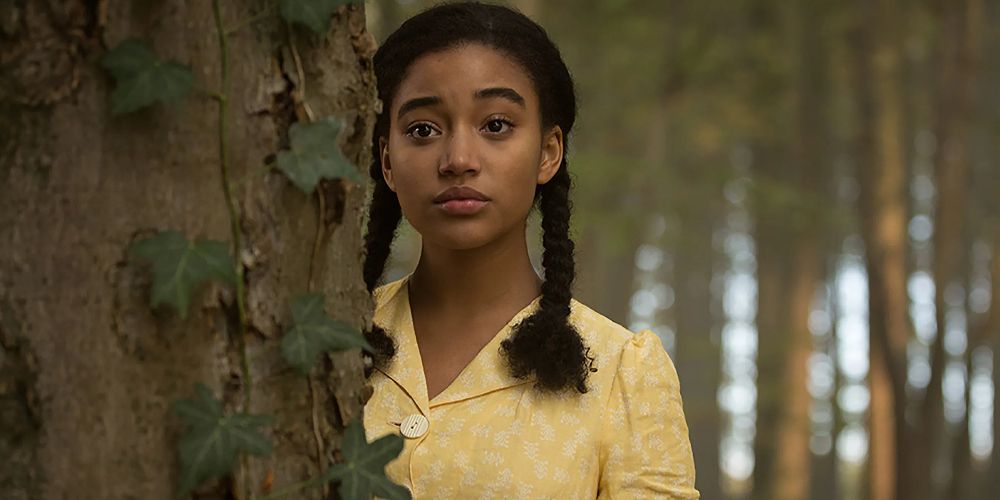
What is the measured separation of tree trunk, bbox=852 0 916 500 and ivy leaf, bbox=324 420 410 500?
8.63 m

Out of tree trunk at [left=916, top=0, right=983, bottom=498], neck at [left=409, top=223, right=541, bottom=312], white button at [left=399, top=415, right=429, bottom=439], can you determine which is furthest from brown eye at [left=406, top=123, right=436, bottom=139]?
tree trunk at [left=916, top=0, right=983, bottom=498]

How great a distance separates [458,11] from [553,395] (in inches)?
28.2

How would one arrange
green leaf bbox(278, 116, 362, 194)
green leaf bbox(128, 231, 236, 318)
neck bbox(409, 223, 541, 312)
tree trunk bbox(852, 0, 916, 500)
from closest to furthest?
green leaf bbox(128, 231, 236, 318) < green leaf bbox(278, 116, 362, 194) < neck bbox(409, 223, 541, 312) < tree trunk bbox(852, 0, 916, 500)

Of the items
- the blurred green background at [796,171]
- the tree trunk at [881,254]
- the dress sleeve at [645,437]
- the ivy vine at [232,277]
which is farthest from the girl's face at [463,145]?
the tree trunk at [881,254]

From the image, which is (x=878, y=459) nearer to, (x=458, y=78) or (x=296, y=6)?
(x=458, y=78)

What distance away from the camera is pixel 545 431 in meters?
2.04

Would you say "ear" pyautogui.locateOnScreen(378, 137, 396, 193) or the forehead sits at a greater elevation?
the forehead

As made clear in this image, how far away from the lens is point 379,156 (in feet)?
7.85

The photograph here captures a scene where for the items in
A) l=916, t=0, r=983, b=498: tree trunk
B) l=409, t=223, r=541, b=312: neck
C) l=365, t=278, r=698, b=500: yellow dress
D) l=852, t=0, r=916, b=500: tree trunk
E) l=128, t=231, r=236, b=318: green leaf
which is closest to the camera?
l=128, t=231, r=236, b=318: green leaf

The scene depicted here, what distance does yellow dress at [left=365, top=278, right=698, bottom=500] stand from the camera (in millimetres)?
2012

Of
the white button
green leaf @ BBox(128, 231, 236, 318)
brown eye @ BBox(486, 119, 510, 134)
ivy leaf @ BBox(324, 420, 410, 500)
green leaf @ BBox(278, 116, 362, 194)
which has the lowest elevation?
ivy leaf @ BBox(324, 420, 410, 500)

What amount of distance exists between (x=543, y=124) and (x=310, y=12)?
886 millimetres

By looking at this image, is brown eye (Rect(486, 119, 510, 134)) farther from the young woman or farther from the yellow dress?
the yellow dress

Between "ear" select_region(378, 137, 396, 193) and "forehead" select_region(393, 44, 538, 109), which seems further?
"ear" select_region(378, 137, 396, 193)
